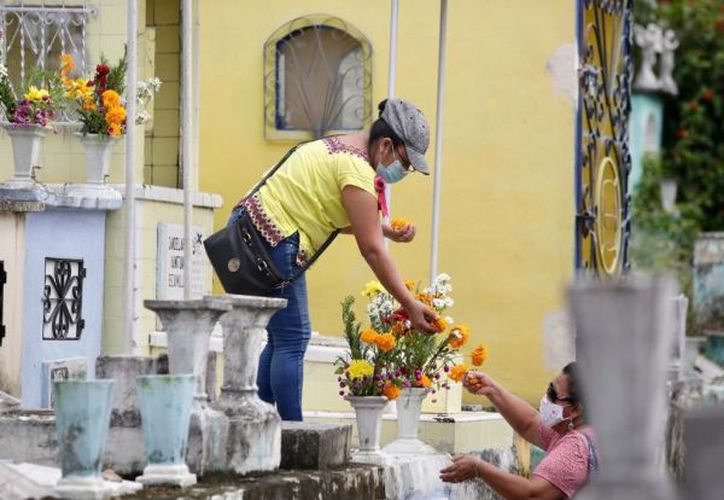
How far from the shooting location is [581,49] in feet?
44.7

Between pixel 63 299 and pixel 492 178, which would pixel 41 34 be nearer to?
pixel 63 299

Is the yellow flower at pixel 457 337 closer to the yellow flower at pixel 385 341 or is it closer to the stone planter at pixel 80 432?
the yellow flower at pixel 385 341

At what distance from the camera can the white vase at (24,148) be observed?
1083cm

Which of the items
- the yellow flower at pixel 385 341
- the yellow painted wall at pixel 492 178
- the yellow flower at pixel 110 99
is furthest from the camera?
the yellow painted wall at pixel 492 178

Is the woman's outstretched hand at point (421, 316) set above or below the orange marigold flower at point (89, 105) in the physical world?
below

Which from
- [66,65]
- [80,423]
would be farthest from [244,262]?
[66,65]

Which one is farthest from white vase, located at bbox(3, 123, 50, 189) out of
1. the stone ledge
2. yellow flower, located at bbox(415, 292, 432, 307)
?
the stone ledge

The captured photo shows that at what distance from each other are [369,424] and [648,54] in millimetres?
30631

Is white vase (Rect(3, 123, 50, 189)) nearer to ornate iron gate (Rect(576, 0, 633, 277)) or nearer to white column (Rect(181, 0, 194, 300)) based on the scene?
white column (Rect(181, 0, 194, 300))

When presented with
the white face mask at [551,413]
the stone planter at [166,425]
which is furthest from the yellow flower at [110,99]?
the stone planter at [166,425]

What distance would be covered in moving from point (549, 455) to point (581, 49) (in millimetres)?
6184

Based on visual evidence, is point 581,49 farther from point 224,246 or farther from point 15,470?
point 15,470

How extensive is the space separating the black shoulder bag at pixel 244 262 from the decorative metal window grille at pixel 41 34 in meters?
3.55

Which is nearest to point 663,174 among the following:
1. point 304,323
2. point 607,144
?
point 607,144
